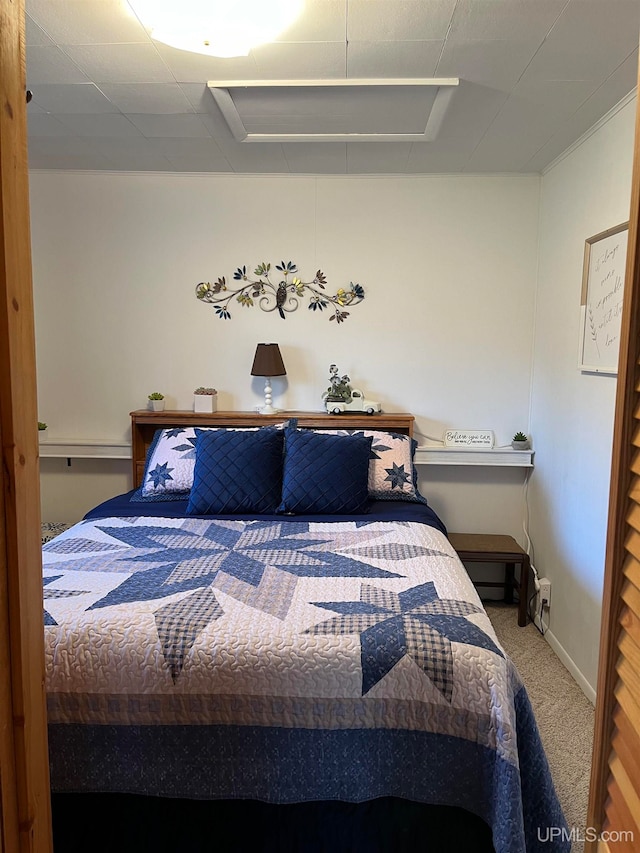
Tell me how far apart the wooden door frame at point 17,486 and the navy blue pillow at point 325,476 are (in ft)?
6.03

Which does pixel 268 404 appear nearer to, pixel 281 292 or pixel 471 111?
pixel 281 292

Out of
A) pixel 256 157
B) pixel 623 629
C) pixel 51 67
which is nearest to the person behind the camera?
pixel 623 629

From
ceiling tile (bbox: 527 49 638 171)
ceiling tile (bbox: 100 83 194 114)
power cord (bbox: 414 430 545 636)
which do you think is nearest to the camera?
ceiling tile (bbox: 527 49 638 171)

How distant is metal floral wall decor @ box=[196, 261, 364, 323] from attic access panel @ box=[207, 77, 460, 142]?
2.57ft

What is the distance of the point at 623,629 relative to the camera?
0.83m

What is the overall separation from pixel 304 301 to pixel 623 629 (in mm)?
2741

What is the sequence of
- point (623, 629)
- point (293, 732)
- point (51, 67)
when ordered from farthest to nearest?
point (51, 67), point (293, 732), point (623, 629)

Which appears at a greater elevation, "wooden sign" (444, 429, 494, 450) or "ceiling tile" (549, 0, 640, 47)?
"ceiling tile" (549, 0, 640, 47)

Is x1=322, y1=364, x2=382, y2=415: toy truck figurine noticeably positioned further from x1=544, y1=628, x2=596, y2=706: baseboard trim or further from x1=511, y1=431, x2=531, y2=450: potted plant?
x1=544, y1=628, x2=596, y2=706: baseboard trim

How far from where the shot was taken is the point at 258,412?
3.33 m

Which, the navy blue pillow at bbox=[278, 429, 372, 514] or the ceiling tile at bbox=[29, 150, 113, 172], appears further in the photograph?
the ceiling tile at bbox=[29, 150, 113, 172]

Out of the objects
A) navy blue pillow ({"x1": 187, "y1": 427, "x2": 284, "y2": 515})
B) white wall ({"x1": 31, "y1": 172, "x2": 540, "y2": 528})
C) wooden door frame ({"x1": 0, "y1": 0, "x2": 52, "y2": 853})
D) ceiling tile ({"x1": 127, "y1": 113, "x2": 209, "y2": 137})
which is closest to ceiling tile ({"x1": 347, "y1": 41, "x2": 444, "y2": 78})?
ceiling tile ({"x1": 127, "y1": 113, "x2": 209, "y2": 137})

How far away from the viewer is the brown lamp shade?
317cm

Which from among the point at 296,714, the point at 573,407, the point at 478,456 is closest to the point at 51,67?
the point at 296,714
